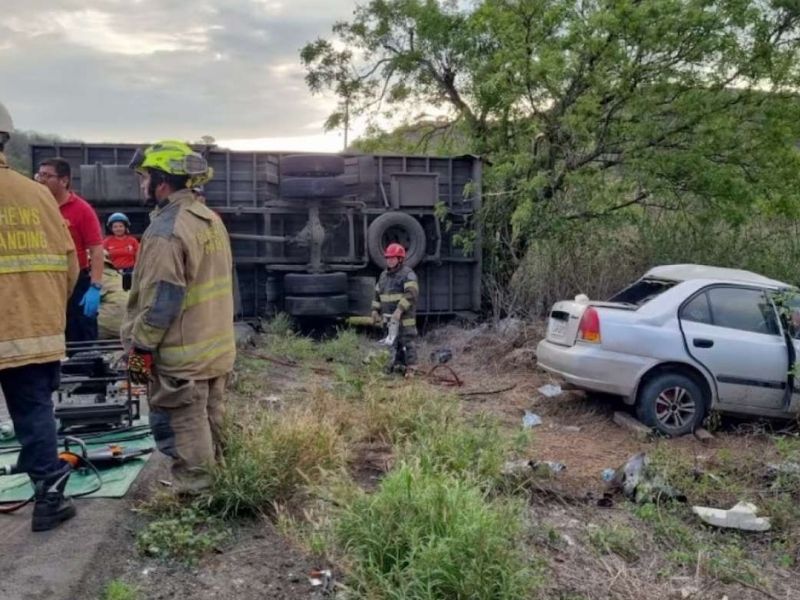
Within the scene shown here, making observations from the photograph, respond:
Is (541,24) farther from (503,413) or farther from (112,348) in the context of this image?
(112,348)

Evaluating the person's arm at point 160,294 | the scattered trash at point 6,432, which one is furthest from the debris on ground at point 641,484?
the scattered trash at point 6,432

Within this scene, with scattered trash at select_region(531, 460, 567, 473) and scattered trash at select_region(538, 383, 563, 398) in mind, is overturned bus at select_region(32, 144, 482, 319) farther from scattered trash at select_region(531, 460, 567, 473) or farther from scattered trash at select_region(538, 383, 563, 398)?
scattered trash at select_region(531, 460, 567, 473)

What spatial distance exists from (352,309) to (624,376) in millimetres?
6053

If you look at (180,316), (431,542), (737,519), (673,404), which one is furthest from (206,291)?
(673,404)

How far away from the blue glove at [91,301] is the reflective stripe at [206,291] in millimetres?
3052

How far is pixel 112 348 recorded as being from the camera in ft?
18.0

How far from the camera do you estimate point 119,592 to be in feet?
11.1

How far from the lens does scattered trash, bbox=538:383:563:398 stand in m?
8.57

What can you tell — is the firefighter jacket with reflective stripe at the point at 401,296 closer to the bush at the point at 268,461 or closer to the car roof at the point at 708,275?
the car roof at the point at 708,275

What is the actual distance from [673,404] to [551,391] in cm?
155

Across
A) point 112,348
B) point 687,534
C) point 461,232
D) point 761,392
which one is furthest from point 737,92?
point 112,348

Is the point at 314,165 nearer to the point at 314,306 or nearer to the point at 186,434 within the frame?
the point at 314,306

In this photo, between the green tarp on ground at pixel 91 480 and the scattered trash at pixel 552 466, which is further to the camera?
the scattered trash at pixel 552 466

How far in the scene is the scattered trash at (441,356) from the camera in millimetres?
11156
